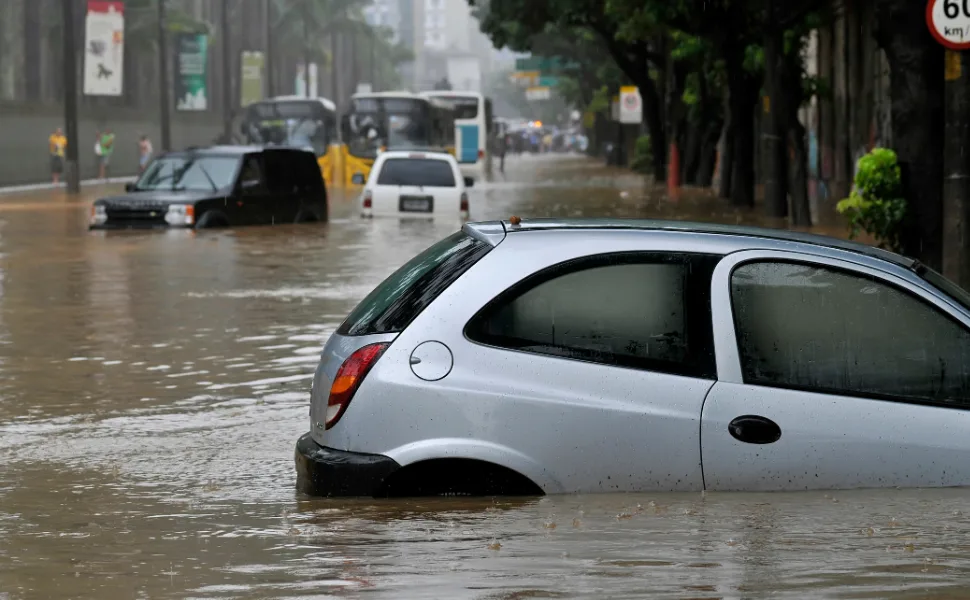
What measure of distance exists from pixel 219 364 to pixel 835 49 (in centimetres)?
3139

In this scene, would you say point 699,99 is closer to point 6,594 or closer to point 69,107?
point 69,107

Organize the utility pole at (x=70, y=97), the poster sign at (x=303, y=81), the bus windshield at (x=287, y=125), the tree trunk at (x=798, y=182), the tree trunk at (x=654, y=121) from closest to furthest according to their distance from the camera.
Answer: the tree trunk at (x=798, y=182) → the utility pole at (x=70, y=97) → the tree trunk at (x=654, y=121) → the bus windshield at (x=287, y=125) → the poster sign at (x=303, y=81)

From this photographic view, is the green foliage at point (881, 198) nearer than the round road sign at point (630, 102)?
Yes

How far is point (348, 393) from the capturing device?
684cm

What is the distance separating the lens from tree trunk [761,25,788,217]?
31203 mm

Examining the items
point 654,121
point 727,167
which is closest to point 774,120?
point 727,167

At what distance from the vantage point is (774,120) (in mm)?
31422

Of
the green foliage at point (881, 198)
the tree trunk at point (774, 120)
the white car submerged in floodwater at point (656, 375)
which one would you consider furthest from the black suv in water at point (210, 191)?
the white car submerged in floodwater at point (656, 375)

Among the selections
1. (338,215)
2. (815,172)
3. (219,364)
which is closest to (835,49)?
(815,172)

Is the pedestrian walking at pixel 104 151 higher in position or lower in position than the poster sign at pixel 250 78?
lower

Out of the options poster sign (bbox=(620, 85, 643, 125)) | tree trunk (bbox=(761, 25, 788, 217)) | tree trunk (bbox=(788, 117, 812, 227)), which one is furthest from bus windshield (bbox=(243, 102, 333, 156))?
tree trunk (bbox=(788, 117, 812, 227))

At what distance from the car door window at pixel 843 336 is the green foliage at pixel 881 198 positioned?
39.3ft

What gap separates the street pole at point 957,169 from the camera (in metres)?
15.1

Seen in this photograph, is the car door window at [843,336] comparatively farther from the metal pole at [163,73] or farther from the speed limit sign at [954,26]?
the metal pole at [163,73]
